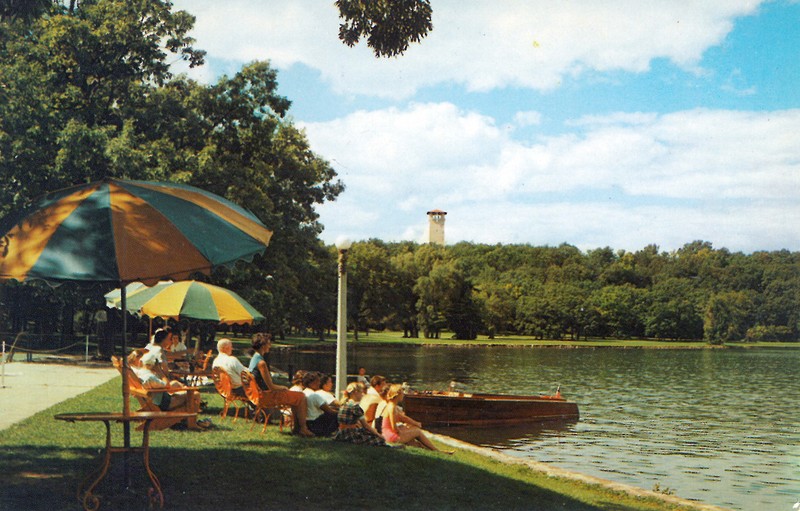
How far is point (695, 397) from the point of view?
126 feet

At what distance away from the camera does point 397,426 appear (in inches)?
452

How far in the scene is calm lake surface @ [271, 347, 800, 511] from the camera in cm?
1705

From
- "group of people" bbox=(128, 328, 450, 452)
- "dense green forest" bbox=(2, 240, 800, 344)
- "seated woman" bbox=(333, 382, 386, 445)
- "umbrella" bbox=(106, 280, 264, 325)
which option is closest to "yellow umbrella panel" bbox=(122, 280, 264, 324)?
"umbrella" bbox=(106, 280, 264, 325)

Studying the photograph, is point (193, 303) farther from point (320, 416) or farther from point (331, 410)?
point (331, 410)

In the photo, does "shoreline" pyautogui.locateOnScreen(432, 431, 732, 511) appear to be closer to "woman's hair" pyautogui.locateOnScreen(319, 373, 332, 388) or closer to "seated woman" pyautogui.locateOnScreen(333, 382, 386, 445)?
"seated woman" pyautogui.locateOnScreen(333, 382, 386, 445)

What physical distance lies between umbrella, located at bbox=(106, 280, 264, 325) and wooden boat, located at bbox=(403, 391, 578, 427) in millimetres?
8422

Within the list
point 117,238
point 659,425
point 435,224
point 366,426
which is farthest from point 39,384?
point 435,224

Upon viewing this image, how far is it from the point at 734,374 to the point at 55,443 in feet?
182

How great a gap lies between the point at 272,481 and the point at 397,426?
380cm

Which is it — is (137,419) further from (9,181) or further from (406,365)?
(406,365)

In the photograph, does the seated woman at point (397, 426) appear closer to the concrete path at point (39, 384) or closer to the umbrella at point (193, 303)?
the umbrella at point (193, 303)

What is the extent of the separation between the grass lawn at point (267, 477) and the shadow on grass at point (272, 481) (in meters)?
0.01

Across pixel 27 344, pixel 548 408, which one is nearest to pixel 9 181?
pixel 27 344

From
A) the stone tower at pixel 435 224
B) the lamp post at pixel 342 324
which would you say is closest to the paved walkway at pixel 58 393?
the lamp post at pixel 342 324
